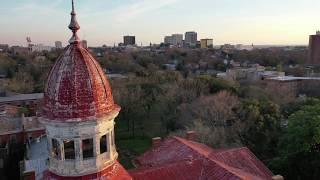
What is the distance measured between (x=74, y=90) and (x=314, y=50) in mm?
123938

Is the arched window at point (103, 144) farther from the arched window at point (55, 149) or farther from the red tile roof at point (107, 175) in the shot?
the arched window at point (55, 149)

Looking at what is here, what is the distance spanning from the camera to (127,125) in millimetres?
60812

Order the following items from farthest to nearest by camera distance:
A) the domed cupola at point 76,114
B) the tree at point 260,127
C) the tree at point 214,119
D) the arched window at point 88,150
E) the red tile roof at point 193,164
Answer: the tree at point 214,119
the tree at point 260,127
the red tile roof at point 193,164
the arched window at point 88,150
the domed cupola at point 76,114

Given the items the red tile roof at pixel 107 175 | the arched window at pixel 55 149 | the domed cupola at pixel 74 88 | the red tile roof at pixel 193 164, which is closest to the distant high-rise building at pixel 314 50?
the red tile roof at pixel 193 164

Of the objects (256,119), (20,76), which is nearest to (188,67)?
(20,76)

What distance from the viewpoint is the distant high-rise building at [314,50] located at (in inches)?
Result: 4766

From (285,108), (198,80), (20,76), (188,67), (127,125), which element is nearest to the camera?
(285,108)

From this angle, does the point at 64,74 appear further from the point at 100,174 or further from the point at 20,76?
the point at 20,76

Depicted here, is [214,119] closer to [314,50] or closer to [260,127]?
[260,127]

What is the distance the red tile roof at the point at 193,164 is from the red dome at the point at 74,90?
5636 mm

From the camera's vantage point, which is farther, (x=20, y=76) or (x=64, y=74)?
(x=20, y=76)

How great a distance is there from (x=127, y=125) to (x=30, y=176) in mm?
32545

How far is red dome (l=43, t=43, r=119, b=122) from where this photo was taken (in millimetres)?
15086

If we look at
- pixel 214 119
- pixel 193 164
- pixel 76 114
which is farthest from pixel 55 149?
pixel 214 119
